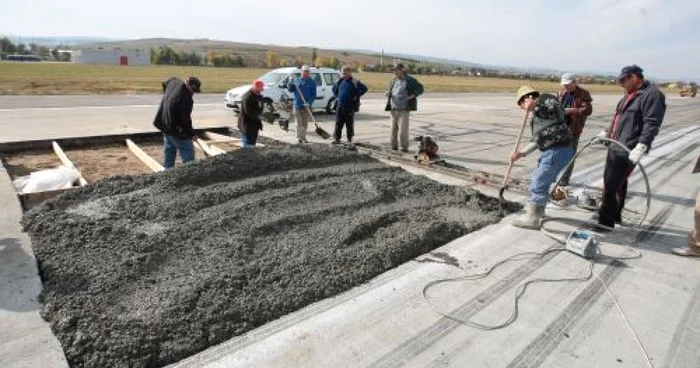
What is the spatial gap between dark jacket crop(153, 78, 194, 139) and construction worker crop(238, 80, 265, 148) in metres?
1.37

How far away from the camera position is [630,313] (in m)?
3.71

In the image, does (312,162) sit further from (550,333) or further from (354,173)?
(550,333)

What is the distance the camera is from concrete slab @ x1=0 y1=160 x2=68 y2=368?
2.84m

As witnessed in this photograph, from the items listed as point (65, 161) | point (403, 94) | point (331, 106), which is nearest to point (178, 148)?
point (65, 161)

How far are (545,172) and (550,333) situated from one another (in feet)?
7.60

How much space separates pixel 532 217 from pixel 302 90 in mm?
6447

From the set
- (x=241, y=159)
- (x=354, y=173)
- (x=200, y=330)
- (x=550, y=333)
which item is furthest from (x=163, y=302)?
(x=354, y=173)

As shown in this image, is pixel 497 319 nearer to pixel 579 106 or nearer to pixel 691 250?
pixel 691 250

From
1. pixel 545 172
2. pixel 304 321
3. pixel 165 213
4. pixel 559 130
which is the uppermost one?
pixel 559 130

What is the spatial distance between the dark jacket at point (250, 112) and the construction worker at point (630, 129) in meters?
5.22

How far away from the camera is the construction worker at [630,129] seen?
16.4 ft

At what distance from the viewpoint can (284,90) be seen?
48.4 feet

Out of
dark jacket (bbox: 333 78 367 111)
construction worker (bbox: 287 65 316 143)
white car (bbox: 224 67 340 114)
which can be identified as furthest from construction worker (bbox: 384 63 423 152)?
white car (bbox: 224 67 340 114)

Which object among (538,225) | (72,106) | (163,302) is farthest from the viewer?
(72,106)
